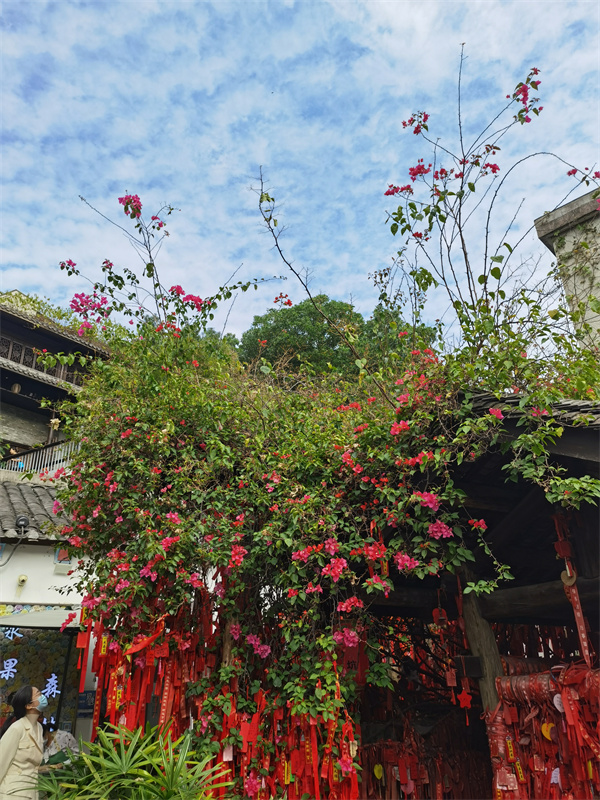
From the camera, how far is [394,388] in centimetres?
511

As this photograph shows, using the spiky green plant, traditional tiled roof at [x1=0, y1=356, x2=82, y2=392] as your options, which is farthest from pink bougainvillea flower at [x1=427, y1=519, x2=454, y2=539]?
traditional tiled roof at [x1=0, y1=356, x2=82, y2=392]

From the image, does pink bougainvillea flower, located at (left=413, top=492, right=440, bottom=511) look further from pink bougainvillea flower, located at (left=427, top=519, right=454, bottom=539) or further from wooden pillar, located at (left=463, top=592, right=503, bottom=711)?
wooden pillar, located at (left=463, top=592, right=503, bottom=711)

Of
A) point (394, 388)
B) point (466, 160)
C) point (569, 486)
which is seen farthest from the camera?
point (466, 160)

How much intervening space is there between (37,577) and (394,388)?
247 inches

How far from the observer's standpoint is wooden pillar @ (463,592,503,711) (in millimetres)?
5109

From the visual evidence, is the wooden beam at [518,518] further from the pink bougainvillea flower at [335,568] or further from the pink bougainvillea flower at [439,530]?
the pink bougainvillea flower at [335,568]

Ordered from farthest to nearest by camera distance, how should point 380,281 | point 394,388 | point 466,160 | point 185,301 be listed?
point 185,301, point 380,281, point 466,160, point 394,388

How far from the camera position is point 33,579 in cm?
837

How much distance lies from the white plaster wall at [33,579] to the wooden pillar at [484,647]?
5.60m

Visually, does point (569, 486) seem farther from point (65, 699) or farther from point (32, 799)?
point (65, 699)

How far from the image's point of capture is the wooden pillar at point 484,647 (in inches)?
201

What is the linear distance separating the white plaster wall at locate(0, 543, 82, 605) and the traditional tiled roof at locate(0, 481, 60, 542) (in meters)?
0.25

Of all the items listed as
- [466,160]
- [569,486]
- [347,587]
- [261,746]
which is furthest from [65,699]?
[466,160]

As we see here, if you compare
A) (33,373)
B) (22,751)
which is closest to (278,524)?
(22,751)
